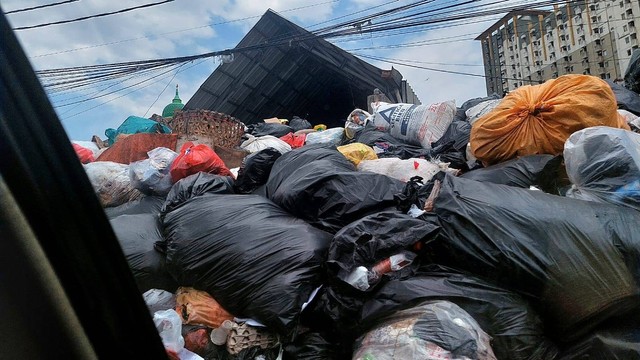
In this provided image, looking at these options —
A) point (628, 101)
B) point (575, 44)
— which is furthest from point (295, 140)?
point (575, 44)

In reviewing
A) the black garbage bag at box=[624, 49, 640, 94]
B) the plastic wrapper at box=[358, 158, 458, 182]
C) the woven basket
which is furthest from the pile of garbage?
the black garbage bag at box=[624, 49, 640, 94]

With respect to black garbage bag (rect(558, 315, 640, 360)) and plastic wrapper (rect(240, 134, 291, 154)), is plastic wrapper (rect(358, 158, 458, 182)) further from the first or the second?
black garbage bag (rect(558, 315, 640, 360))

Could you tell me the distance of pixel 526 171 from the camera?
2072mm

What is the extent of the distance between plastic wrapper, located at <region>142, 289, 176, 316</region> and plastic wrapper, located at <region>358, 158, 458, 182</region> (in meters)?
1.28

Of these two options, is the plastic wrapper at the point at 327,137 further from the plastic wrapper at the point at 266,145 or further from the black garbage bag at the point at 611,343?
the black garbage bag at the point at 611,343

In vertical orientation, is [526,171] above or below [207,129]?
below

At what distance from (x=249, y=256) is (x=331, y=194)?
0.48 m

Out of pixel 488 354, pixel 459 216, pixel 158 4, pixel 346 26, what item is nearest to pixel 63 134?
pixel 488 354

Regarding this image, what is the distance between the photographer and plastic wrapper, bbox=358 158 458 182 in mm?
2516

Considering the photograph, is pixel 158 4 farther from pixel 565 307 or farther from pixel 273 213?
pixel 565 307

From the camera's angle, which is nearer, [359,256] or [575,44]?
[359,256]

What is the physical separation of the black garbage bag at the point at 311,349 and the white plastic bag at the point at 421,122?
205cm

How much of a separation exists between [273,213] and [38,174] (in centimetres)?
149

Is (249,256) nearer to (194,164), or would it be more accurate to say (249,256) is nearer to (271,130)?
(194,164)
